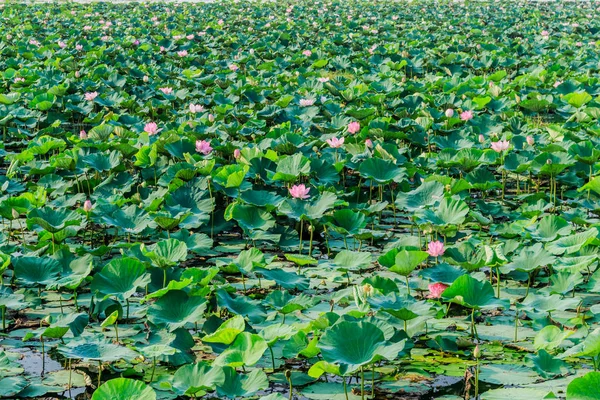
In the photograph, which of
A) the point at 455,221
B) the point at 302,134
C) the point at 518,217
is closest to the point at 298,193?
the point at 455,221

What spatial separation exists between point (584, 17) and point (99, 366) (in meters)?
14.6

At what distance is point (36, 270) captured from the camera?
345cm

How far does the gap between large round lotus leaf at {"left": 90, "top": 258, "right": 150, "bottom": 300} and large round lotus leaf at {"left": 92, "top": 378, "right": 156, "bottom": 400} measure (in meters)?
0.94

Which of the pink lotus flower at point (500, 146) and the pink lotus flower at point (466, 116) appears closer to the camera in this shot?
the pink lotus flower at point (500, 146)

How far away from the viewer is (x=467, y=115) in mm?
6215

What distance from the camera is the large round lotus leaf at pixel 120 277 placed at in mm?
3273

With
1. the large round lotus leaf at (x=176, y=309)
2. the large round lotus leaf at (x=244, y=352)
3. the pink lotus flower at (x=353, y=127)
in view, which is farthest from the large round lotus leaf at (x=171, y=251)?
the pink lotus flower at (x=353, y=127)

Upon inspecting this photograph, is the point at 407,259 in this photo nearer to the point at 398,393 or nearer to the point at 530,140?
the point at 398,393

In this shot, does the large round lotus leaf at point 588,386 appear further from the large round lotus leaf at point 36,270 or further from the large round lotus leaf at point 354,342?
the large round lotus leaf at point 36,270

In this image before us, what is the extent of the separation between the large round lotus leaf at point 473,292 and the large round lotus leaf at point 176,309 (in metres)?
0.97

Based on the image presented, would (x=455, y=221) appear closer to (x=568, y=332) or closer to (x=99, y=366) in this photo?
(x=568, y=332)

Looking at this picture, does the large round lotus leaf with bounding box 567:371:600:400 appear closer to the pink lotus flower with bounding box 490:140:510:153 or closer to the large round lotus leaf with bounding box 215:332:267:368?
the large round lotus leaf with bounding box 215:332:267:368

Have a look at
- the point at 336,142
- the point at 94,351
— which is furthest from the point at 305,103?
the point at 94,351

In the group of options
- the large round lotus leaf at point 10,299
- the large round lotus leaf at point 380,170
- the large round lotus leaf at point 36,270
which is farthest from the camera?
the large round lotus leaf at point 380,170
